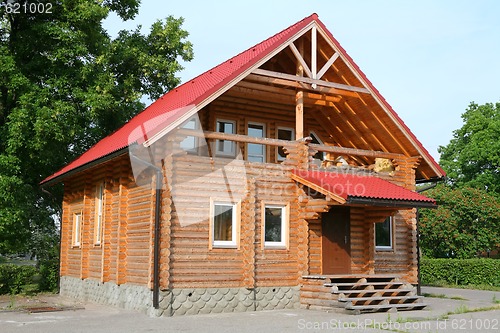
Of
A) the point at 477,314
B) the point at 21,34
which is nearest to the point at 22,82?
the point at 21,34

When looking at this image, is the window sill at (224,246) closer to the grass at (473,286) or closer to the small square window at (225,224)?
the small square window at (225,224)

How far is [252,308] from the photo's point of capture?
1587 centimetres

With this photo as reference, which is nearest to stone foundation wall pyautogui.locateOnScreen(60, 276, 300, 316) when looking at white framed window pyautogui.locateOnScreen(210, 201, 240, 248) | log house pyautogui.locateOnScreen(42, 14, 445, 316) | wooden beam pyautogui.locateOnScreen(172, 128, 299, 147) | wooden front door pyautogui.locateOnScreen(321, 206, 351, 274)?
log house pyautogui.locateOnScreen(42, 14, 445, 316)

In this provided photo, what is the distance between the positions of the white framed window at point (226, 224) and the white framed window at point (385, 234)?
16.6 feet

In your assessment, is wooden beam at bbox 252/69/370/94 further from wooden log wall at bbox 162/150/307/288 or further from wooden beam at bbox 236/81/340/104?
wooden log wall at bbox 162/150/307/288

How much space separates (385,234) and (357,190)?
12.1 feet

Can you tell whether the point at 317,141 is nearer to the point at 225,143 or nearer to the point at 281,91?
the point at 281,91

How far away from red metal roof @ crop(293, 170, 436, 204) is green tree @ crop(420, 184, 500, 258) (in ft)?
43.5

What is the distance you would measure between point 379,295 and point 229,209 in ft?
15.1

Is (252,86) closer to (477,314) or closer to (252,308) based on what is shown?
(252,308)

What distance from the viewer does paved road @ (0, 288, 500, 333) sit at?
1245 cm

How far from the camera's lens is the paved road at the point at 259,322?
12.5 m

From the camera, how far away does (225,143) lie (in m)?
18.0

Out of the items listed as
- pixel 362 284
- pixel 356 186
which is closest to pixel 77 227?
pixel 356 186
